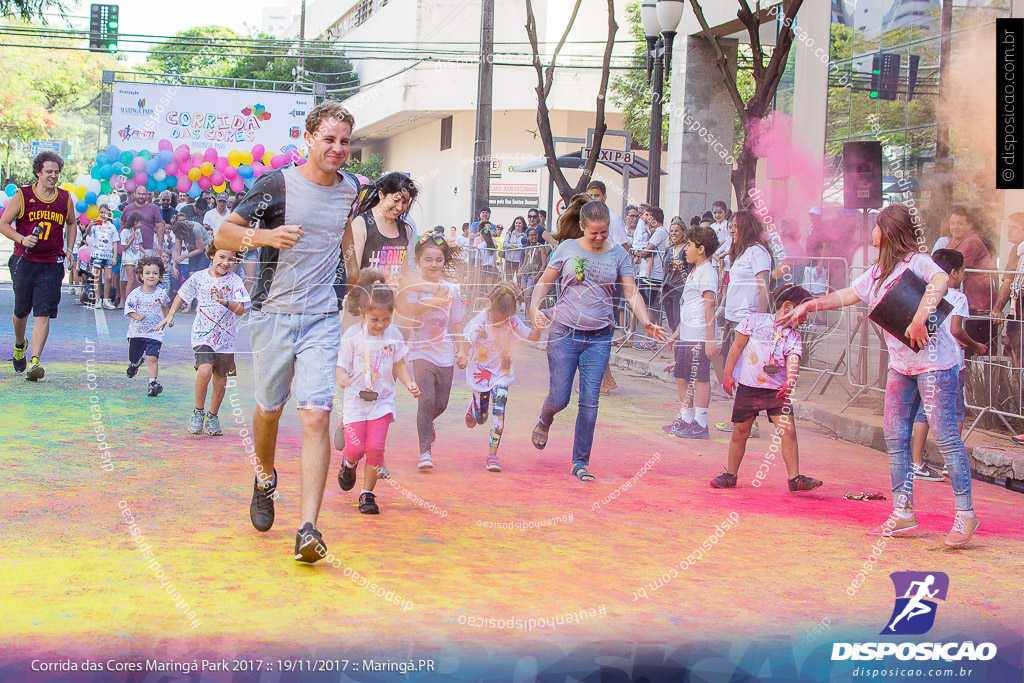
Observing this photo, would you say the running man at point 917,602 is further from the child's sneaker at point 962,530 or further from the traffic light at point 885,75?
the traffic light at point 885,75

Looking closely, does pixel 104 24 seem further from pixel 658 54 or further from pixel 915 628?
pixel 915 628

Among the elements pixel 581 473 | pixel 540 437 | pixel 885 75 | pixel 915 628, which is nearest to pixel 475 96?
pixel 885 75

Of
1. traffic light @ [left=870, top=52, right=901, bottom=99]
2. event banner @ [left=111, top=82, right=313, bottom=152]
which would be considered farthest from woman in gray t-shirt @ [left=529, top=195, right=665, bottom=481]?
event banner @ [left=111, top=82, right=313, bottom=152]

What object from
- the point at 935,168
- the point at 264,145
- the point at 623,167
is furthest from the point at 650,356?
the point at 264,145

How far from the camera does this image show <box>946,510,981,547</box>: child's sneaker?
18.1 ft

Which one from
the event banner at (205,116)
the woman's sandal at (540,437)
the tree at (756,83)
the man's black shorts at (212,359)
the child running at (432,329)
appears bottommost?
the woman's sandal at (540,437)

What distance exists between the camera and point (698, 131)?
1998cm

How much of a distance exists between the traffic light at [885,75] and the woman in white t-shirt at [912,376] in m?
12.9

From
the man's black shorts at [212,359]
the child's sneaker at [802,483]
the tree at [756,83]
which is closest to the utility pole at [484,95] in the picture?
the tree at [756,83]

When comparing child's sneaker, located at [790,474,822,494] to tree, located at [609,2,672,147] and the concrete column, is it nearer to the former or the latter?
the concrete column

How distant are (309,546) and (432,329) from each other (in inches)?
103

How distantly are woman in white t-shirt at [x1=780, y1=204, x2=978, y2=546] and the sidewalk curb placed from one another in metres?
2.22

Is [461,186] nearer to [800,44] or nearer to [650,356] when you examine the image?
[800,44]

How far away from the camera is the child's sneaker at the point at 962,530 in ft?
18.1
